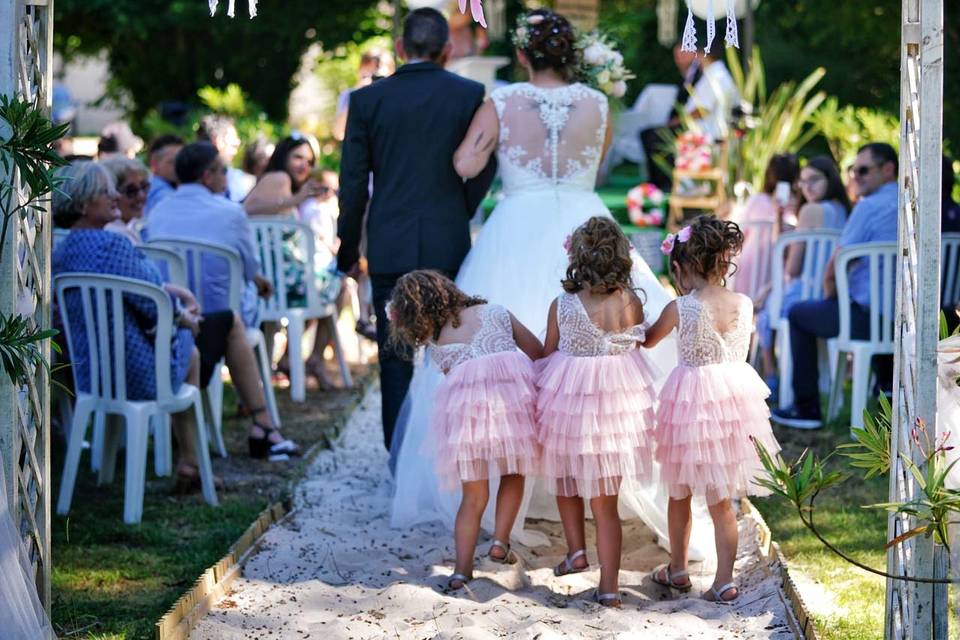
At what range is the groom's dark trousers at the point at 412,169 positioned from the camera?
5.61m

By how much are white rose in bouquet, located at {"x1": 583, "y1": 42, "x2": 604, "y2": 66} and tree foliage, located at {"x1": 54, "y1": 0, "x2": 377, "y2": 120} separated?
1107 cm

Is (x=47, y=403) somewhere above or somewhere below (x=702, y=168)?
below

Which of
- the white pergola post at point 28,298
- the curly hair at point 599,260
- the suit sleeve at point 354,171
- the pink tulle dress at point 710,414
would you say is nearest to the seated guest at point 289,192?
the suit sleeve at point 354,171

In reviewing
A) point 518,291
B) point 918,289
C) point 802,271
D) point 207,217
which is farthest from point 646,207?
point 918,289

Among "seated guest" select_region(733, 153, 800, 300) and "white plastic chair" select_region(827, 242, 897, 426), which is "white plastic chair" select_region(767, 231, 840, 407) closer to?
"seated guest" select_region(733, 153, 800, 300)

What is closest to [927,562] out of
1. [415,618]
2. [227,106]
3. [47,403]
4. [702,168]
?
[415,618]

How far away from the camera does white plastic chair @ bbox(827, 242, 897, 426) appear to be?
267 inches

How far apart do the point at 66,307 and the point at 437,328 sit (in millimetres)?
1849

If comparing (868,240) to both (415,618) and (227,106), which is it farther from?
(227,106)

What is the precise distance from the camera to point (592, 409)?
14.5ft

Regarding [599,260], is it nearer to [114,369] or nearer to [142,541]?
[142,541]

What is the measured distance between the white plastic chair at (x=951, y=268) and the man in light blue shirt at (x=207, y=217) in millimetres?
3609

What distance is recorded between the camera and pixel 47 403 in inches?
152

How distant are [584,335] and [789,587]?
40.9 inches
